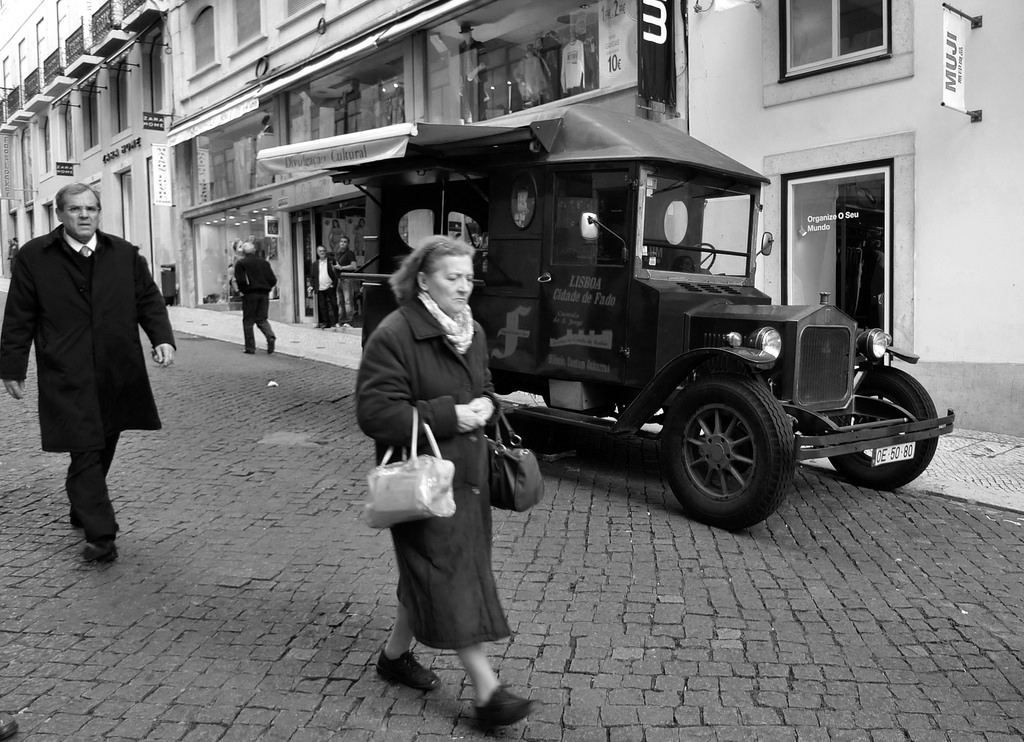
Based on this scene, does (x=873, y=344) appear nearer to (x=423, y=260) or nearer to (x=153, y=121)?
(x=423, y=260)

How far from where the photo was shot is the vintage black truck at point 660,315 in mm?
5215

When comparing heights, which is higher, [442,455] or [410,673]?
[442,455]

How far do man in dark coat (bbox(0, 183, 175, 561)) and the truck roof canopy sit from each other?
8.49 feet

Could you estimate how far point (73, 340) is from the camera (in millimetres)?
4316

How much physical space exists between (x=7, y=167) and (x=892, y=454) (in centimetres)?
4896

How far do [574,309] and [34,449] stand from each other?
14.2ft

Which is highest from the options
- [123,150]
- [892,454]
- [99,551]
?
[123,150]

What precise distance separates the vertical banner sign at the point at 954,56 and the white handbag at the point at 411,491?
702 centimetres

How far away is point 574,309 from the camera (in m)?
6.23

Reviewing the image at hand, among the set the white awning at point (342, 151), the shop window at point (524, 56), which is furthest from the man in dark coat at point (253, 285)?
the white awning at point (342, 151)

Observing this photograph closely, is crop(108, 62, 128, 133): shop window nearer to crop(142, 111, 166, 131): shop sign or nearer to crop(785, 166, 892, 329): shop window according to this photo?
crop(142, 111, 166, 131): shop sign

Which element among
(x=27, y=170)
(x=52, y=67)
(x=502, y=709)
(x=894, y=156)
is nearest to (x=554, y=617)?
(x=502, y=709)

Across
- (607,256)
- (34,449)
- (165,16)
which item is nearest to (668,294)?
(607,256)

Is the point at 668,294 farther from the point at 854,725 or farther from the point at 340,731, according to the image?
the point at 340,731
